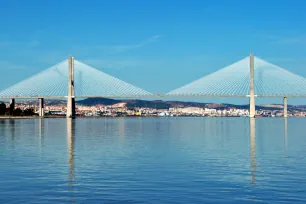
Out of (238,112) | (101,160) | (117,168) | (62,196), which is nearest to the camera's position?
(62,196)

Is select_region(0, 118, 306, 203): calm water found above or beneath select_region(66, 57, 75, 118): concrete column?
beneath

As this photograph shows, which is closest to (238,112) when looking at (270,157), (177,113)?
(177,113)

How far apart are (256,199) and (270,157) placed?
8.85 meters

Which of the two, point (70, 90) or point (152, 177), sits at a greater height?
point (70, 90)

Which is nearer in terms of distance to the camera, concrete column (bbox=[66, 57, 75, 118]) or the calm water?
the calm water

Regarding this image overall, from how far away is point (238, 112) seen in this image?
195000 millimetres

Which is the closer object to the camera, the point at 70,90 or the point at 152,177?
the point at 152,177

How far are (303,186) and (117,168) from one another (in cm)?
564

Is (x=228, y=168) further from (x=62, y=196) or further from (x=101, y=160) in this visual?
(x=62, y=196)

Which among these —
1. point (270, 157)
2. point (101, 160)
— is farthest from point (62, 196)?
point (270, 157)

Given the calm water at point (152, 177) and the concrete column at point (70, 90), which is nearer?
the calm water at point (152, 177)

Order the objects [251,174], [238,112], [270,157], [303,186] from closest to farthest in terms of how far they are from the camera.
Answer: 1. [303,186]
2. [251,174]
3. [270,157]
4. [238,112]

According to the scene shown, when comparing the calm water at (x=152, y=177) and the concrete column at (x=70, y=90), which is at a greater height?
the concrete column at (x=70, y=90)

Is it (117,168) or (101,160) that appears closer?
(117,168)
